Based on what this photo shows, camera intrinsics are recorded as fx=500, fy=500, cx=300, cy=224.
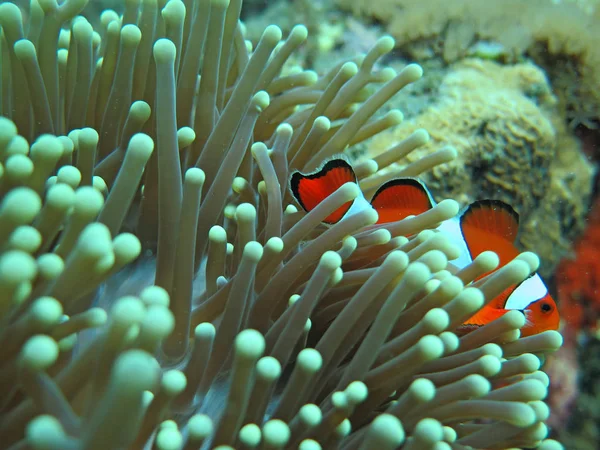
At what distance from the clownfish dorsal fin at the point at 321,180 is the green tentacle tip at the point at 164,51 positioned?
38 centimetres

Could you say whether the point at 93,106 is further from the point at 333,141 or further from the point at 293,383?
the point at 293,383

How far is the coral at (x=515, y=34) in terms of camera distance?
2449 millimetres

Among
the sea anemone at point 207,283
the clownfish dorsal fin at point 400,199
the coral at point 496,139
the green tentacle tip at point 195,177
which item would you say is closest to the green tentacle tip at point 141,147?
the sea anemone at point 207,283

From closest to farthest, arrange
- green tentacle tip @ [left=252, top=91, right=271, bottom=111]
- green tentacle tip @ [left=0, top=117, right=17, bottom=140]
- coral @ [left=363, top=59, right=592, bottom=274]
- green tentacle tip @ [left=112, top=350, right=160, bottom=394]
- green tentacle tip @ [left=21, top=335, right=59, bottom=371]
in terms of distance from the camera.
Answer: green tentacle tip @ [left=112, top=350, right=160, bottom=394] → green tentacle tip @ [left=21, top=335, right=59, bottom=371] → green tentacle tip @ [left=0, top=117, right=17, bottom=140] → green tentacle tip @ [left=252, top=91, right=271, bottom=111] → coral @ [left=363, top=59, right=592, bottom=274]

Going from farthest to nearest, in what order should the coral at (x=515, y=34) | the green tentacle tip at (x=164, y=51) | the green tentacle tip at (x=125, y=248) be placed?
the coral at (x=515, y=34) < the green tentacle tip at (x=164, y=51) < the green tentacle tip at (x=125, y=248)

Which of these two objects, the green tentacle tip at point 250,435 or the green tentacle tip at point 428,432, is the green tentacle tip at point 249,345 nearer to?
the green tentacle tip at point 250,435

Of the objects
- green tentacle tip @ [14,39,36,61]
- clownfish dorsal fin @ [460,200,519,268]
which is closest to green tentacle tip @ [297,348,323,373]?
clownfish dorsal fin @ [460,200,519,268]

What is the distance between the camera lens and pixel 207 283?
1.11 metres

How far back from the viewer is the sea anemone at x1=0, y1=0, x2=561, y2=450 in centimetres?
68

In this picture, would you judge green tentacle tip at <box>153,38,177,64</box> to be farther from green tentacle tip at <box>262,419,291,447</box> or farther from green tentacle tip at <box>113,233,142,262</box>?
green tentacle tip at <box>262,419,291,447</box>

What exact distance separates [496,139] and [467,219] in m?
0.85

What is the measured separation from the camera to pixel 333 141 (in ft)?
4.73

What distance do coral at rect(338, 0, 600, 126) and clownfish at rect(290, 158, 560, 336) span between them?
128 cm

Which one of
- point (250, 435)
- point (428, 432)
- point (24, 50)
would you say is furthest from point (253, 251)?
point (24, 50)
